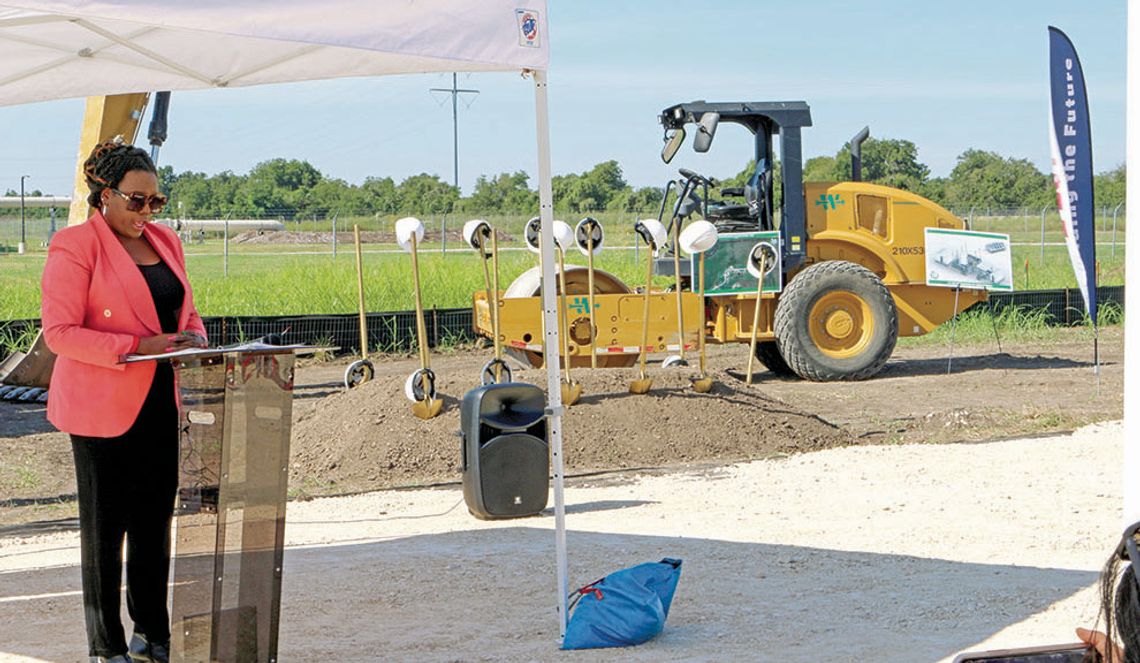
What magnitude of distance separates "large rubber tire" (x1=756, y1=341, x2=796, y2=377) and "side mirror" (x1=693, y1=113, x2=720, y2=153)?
2497 millimetres

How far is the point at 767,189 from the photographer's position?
51.0 ft

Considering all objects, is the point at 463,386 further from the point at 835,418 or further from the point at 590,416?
the point at 835,418

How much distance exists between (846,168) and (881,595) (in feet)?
146

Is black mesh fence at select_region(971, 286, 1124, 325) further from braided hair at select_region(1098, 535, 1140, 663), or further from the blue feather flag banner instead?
braided hair at select_region(1098, 535, 1140, 663)

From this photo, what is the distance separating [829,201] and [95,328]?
12.0m

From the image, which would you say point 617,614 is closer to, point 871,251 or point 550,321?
point 550,321

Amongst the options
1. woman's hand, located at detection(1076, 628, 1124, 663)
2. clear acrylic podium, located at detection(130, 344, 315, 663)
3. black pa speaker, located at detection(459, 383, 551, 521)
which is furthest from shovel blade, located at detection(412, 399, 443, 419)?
woman's hand, located at detection(1076, 628, 1124, 663)

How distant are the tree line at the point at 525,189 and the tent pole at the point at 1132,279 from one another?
48147 millimetres

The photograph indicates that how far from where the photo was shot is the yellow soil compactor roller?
1515cm

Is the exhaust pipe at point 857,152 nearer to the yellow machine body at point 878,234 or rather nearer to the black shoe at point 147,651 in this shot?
the yellow machine body at point 878,234

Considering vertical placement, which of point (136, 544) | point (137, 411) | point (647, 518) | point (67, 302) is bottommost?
point (647, 518)

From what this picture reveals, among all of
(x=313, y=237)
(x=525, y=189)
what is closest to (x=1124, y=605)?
(x=313, y=237)

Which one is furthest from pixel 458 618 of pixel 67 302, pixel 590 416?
pixel 590 416

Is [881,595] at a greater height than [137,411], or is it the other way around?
[137,411]
